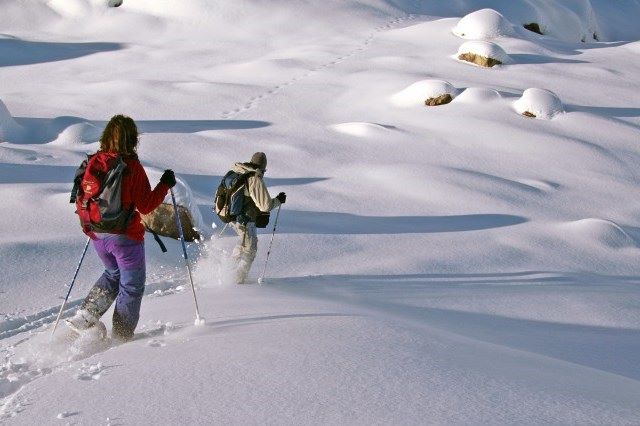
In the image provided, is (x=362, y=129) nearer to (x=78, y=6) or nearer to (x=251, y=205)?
(x=251, y=205)

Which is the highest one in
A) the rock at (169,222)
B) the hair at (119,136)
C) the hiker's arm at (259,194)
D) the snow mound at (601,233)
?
the hair at (119,136)

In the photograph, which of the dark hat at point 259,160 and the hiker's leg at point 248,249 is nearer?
the dark hat at point 259,160

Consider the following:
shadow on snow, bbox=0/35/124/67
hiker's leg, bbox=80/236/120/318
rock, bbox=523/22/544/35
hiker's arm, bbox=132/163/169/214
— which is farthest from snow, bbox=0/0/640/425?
rock, bbox=523/22/544/35

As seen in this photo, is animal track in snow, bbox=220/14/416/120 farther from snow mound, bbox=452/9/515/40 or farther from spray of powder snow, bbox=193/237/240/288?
spray of powder snow, bbox=193/237/240/288

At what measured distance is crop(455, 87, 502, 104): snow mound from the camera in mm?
16828

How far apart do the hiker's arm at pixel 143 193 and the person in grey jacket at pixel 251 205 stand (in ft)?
6.68

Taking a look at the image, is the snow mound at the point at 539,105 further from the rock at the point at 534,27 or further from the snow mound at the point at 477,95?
the rock at the point at 534,27

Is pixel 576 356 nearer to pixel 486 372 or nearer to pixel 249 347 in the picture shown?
pixel 486 372

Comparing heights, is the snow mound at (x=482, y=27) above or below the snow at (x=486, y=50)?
above

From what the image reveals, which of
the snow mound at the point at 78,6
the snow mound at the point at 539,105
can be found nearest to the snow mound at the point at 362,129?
the snow mound at the point at 539,105

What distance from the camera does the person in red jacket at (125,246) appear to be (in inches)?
180

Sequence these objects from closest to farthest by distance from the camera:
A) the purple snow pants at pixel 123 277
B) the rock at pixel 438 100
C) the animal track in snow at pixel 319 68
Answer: the purple snow pants at pixel 123 277, the rock at pixel 438 100, the animal track in snow at pixel 319 68

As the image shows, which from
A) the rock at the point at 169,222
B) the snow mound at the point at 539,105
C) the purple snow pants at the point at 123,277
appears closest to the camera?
the purple snow pants at the point at 123,277

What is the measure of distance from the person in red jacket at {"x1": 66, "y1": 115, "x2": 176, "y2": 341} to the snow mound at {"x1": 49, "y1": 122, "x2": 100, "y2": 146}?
29.5ft
